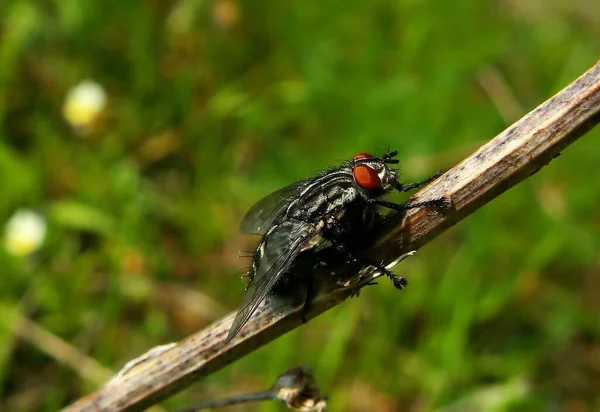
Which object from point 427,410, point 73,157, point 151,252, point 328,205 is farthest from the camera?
point 73,157

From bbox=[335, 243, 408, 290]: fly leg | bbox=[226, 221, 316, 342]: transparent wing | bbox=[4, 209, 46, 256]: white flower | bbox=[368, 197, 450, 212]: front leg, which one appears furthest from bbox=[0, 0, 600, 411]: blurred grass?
bbox=[368, 197, 450, 212]: front leg

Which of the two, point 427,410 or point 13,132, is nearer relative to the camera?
point 427,410

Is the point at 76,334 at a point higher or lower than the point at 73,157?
lower

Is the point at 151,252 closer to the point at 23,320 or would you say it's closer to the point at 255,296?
the point at 23,320

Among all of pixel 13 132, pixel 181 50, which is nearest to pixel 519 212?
pixel 181 50

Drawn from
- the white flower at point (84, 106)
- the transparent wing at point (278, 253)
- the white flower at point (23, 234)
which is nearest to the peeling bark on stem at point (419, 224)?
the transparent wing at point (278, 253)

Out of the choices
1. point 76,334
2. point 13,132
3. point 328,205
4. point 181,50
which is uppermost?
point 181,50

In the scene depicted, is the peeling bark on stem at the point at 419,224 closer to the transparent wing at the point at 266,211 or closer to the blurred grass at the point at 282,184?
the transparent wing at the point at 266,211
